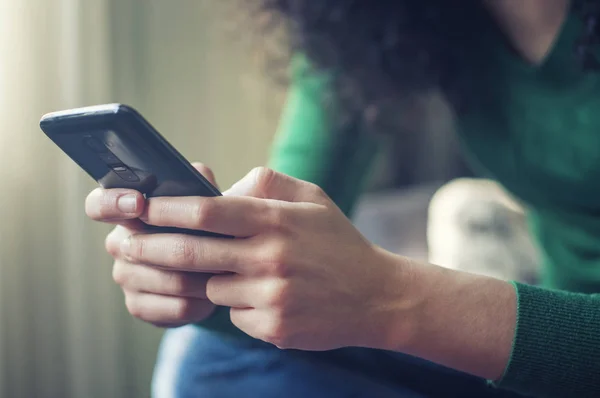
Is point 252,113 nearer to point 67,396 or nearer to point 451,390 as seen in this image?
point 67,396

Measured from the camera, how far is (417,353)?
0.50 meters

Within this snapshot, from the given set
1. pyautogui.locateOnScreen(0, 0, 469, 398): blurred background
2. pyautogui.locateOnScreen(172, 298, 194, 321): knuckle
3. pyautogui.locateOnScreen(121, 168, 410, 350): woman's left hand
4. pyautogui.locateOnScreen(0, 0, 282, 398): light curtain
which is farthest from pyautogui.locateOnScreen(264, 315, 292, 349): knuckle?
pyautogui.locateOnScreen(0, 0, 282, 398): light curtain

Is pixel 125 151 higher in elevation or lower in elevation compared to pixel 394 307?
higher

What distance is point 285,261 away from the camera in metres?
0.45

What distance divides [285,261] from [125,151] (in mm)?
143

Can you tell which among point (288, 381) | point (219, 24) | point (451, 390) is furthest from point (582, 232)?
point (219, 24)

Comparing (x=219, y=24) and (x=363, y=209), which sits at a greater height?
(x=219, y=24)

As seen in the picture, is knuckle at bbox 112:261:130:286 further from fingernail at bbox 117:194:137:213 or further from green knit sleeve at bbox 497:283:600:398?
green knit sleeve at bbox 497:283:600:398

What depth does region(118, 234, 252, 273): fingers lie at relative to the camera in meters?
0.45

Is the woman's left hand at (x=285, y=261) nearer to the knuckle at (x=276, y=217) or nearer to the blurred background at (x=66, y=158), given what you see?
the knuckle at (x=276, y=217)

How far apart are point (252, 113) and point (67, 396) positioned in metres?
0.90

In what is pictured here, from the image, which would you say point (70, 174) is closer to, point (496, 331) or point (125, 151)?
point (125, 151)

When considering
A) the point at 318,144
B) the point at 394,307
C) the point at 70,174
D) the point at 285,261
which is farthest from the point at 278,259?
the point at 70,174

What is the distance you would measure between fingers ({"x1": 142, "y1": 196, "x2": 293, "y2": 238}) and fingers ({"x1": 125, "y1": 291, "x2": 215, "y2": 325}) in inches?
4.5
